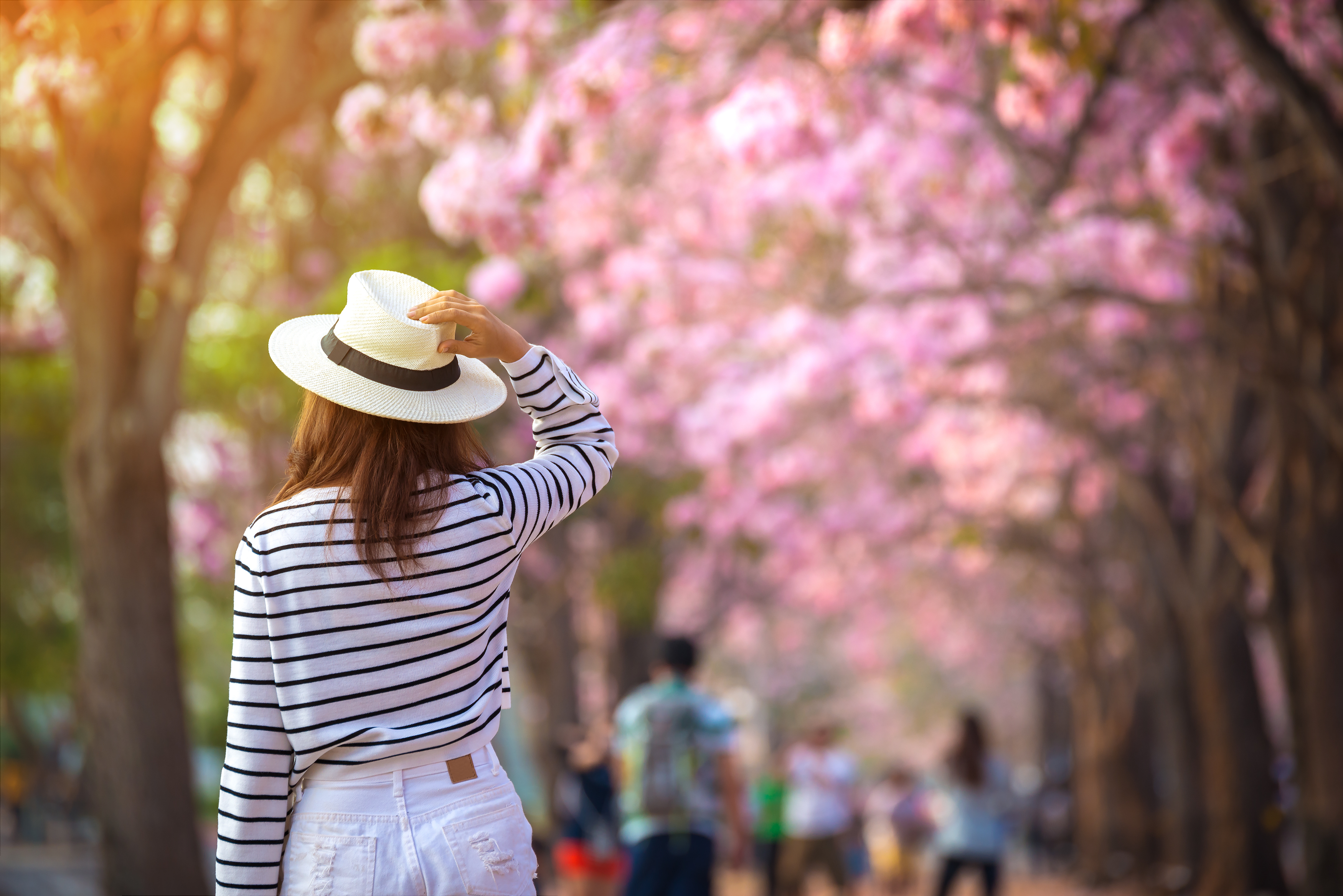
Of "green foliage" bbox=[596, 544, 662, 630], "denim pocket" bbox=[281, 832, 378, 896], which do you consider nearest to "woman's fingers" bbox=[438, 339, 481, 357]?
"denim pocket" bbox=[281, 832, 378, 896]

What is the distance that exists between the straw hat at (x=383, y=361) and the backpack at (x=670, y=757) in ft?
14.9

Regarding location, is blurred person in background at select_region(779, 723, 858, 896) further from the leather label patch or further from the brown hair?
the leather label patch

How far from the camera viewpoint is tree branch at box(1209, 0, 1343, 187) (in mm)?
5977

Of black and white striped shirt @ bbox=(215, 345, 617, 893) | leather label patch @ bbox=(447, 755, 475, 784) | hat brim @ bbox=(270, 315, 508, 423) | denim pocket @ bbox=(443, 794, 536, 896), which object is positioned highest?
hat brim @ bbox=(270, 315, 508, 423)

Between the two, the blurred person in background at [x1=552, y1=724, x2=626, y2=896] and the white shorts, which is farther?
the blurred person in background at [x1=552, y1=724, x2=626, y2=896]

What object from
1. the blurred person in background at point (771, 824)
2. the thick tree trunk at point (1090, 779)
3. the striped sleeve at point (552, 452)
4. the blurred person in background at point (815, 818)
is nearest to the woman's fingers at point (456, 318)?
the striped sleeve at point (552, 452)

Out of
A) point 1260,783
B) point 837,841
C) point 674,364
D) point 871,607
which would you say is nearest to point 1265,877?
point 1260,783

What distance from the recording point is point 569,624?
18656mm

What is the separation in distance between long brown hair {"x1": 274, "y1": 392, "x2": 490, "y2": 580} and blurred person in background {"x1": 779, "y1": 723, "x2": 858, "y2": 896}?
11763 millimetres

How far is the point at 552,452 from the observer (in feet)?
9.46

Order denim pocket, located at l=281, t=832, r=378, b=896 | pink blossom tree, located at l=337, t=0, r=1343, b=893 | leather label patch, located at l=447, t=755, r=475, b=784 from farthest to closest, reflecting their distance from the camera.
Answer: pink blossom tree, located at l=337, t=0, r=1343, b=893
leather label patch, located at l=447, t=755, r=475, b=784
denim pocket, located at l=281, t=832, r=378, b=896

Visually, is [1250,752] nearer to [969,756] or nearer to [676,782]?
[969,756]

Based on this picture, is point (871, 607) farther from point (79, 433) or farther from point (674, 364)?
point (79, 433)

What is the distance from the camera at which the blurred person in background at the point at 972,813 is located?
383 inches
